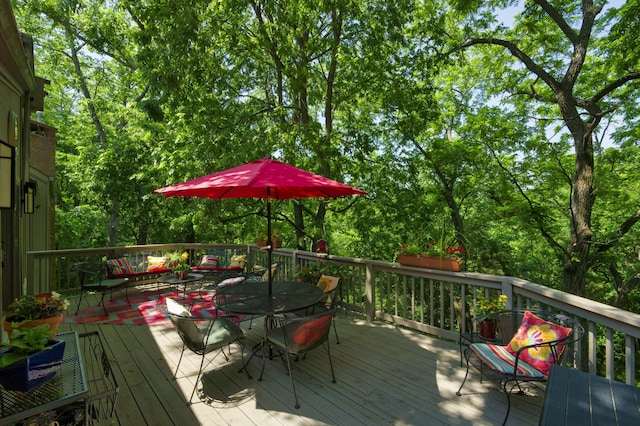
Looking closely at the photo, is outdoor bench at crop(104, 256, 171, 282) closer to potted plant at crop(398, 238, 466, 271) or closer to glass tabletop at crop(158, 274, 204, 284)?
glass tabletop at crop(158, 274, 204, 284)

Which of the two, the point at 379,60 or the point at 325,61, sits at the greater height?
the point at 325,61

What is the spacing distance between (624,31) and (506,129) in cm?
312

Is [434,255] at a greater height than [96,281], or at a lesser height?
greater

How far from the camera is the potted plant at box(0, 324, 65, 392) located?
159 centimetres

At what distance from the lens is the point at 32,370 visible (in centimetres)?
166

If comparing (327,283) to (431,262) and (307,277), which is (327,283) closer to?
(307,277)

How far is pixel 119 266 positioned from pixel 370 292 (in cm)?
459

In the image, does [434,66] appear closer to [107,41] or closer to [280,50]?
[280,50]

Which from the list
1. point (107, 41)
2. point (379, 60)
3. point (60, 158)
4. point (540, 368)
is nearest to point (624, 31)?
point (379, 60)

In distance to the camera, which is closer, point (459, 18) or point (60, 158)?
point (459, 18)

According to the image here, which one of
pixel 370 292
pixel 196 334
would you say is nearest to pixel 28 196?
pixel 196 334

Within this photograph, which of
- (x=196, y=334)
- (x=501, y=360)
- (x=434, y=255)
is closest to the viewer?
(x=501, y=360)

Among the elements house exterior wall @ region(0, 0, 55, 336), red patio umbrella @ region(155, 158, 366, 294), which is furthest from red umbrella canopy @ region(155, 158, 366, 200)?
house exterior wall @ region(0, 0, 55, 336)

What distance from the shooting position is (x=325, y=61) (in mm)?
7438
